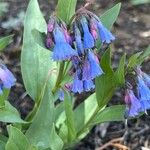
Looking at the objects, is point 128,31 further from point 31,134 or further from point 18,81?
point 31,134

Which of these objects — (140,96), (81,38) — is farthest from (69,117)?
(81,38)

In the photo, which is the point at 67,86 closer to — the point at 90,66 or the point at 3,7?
the point at 90,66

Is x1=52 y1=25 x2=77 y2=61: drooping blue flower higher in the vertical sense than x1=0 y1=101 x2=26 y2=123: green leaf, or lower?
higher

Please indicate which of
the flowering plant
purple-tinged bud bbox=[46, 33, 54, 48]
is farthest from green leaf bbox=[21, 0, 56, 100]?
purple-tinged bud bbox=[46, 33, 54, 48]

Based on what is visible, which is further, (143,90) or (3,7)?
(3,7)

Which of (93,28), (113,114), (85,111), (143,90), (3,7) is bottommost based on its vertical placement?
(85,111)

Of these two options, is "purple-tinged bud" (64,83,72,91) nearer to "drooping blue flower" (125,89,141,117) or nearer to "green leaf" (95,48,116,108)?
"green leaf" (95,48,116,108)

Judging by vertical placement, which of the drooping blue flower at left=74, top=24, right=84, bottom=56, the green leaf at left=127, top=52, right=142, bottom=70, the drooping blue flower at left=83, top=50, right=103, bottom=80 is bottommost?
the green leaf at left=127, top=52, right=142, bottom=70
